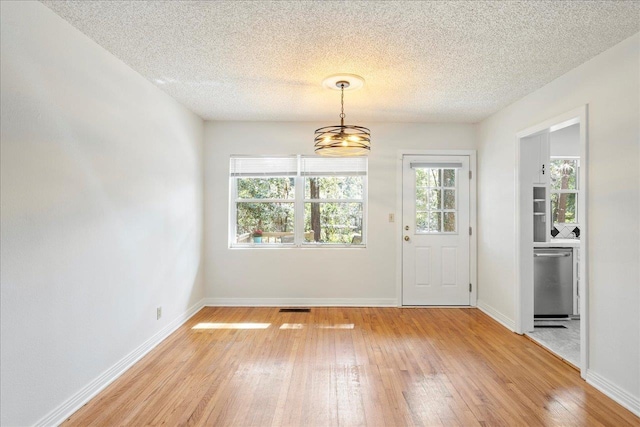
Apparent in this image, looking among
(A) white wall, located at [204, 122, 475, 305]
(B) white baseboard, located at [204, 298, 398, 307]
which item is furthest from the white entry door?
(B) white baseboard, located at [204, 298, 398, 307]

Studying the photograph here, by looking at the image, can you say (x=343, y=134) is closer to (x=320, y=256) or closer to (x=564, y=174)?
(x=320, y=256)

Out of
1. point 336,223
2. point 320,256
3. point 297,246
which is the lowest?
point 320,256

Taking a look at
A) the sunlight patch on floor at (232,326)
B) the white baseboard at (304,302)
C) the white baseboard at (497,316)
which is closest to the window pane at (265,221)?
the white baseboard at (304,302)

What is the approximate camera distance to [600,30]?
2.31m

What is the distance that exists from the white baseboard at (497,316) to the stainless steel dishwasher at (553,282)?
446 millimetres

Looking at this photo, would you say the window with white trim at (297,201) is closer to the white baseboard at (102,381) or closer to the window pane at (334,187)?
the window pane at (334,187)

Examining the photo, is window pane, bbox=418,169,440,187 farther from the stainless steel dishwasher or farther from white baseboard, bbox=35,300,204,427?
white baseboard, bbox=35,300,204,427

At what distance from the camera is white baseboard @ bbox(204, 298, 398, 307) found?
15.7ft

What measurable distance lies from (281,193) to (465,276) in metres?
2.79

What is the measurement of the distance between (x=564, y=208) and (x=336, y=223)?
3402 millimetres

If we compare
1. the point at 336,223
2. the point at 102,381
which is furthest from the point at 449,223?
the point at 102,381

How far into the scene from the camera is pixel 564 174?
519 cm

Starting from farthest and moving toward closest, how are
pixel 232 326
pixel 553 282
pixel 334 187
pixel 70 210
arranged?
pixel 334 187
pixel 553 282
pixel 232 326
pixel 70 210

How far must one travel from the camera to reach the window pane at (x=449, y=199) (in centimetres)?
482
